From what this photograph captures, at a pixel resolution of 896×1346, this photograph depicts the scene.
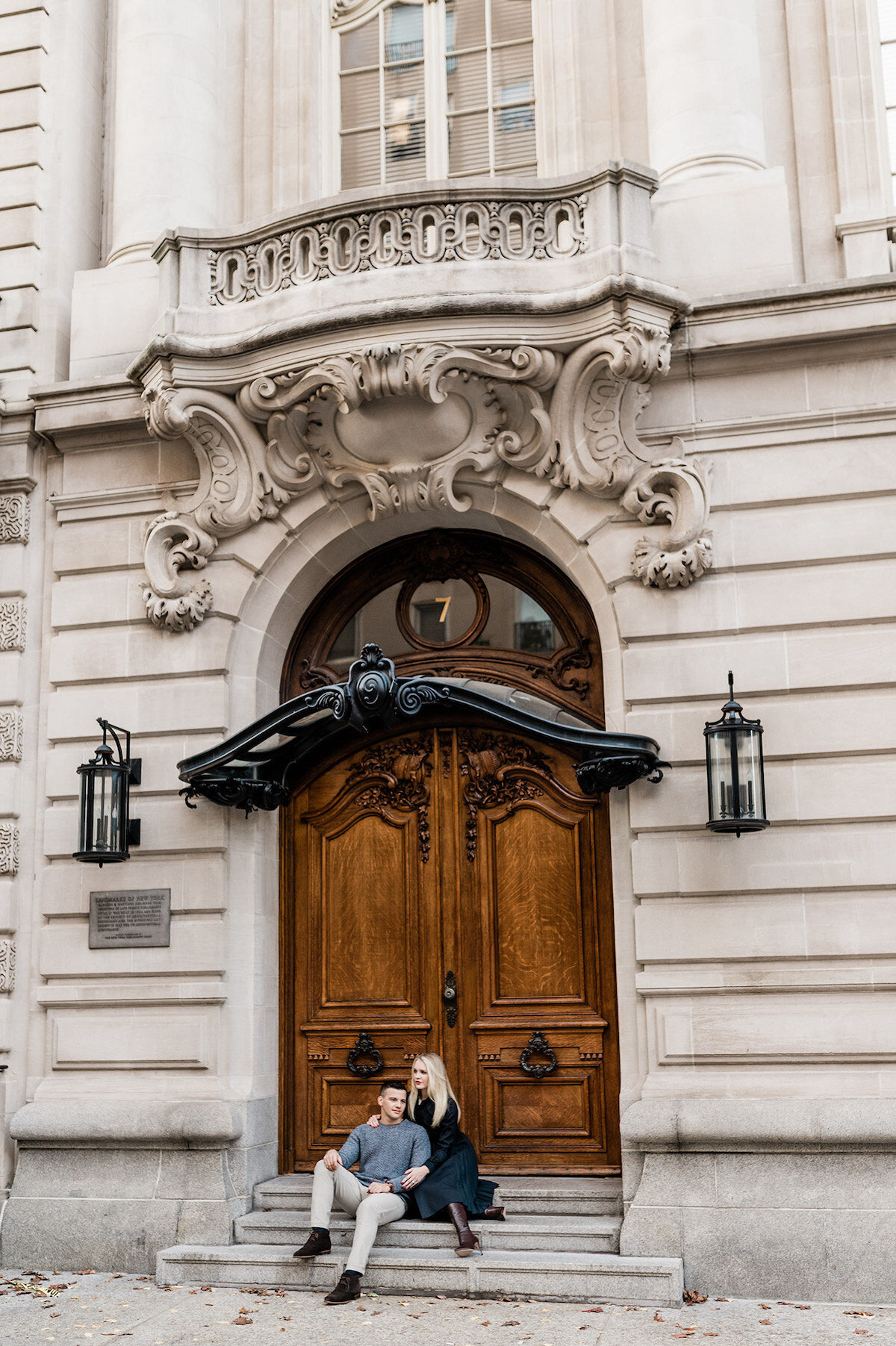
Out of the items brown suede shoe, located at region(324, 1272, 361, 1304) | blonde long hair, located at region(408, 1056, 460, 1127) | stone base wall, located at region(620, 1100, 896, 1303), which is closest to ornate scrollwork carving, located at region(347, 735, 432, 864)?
blonde long hair, located at region(408, 1056, 460, 1127)

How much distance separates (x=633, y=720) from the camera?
1017cm

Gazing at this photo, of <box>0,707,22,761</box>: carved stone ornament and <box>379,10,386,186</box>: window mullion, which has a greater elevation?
<box>379,10,386,186</box>: window mullion

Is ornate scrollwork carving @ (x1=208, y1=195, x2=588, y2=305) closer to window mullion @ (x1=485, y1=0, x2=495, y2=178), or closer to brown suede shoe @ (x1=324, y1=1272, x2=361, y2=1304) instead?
window mullion @ (x1=485, y1=0, x2=495, y2=178)

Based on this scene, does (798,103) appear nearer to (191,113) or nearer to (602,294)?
(602,294)

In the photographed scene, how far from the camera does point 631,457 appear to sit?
34.2ft

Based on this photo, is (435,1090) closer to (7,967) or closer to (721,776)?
(721,776)

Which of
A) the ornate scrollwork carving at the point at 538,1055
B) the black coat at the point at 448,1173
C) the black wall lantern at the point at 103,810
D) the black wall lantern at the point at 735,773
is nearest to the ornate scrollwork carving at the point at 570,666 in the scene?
the black wall lantern at the point at 735,773

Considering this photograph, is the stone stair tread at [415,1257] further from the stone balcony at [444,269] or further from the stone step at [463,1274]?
the stone balcony at [444,269]

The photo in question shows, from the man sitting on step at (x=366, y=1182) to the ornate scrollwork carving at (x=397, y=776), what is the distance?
2.30m

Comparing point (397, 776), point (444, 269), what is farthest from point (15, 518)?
point (444, 269)

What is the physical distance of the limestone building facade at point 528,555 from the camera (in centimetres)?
952

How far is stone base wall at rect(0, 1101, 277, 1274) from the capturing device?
10000 millimetres

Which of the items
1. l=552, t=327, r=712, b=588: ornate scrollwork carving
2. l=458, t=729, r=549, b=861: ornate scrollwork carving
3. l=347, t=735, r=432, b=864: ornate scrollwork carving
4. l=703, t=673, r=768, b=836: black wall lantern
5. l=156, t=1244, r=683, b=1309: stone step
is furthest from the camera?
l=347, t=735, r=432, b=864: ornate scrollwork carving

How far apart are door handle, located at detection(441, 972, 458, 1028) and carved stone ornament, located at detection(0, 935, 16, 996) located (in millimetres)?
3496
